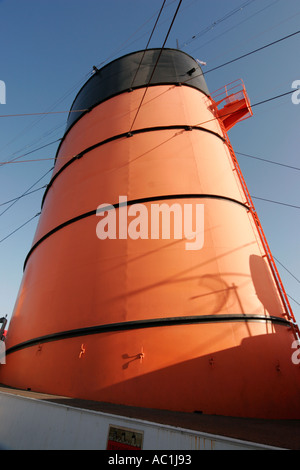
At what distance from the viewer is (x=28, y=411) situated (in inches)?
86.4

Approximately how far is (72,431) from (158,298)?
165 centimetres

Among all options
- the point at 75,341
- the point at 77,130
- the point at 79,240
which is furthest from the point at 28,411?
the point at 77,130

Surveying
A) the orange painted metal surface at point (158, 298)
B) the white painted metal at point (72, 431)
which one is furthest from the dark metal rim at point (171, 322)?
the white painted metal at point (72, 431)

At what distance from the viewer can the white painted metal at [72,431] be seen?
141 centimetres

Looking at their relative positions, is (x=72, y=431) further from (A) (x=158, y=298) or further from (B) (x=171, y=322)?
(A) (x=158, y=298)

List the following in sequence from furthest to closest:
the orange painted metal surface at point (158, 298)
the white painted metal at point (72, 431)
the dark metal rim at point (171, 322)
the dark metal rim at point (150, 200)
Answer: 1. the dark metal rim at point (150, 200)
2. the dark metal rim at point (171, 322)
3. the orange painted metal surface at point (158, 298)
4. the white painted metal at point (72, 431)

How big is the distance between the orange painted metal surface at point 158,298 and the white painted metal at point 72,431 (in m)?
0.81

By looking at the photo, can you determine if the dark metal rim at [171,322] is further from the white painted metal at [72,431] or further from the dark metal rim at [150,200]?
the dark metal rim at [150,200]

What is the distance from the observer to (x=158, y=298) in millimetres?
3176

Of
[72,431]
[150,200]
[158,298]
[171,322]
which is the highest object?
[150,200]

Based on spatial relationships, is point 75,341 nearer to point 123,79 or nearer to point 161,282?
point 161,282

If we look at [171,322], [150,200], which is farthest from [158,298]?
[150,200]

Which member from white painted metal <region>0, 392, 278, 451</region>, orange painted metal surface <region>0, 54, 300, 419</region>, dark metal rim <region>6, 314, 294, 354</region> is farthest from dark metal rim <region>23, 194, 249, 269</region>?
white painted metal <region>0, 392, 278, 451</region>
